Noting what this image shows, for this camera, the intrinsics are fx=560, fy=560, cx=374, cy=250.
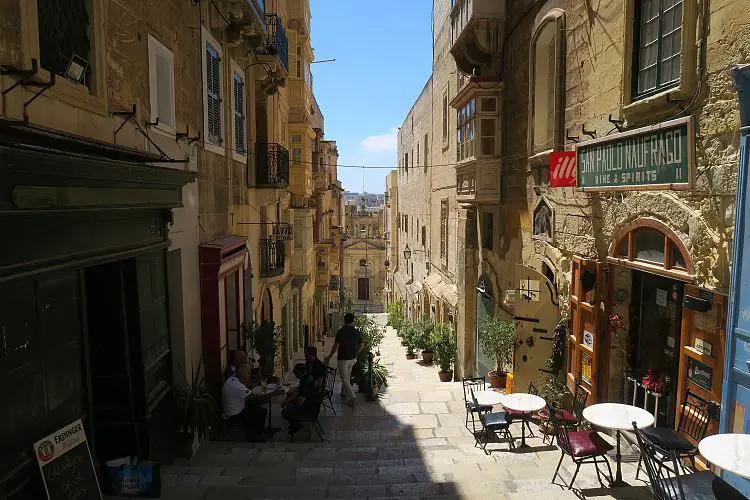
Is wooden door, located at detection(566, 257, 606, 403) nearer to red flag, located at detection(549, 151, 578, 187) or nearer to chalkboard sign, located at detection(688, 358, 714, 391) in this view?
red flag, located at detection(549, 151, 578, 187)

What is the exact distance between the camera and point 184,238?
8.07 m

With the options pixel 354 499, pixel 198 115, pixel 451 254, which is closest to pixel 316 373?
pixel 354 499

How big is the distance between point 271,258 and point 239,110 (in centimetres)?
415

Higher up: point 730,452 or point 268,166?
point 268,166

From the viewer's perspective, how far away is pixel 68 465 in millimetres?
4695

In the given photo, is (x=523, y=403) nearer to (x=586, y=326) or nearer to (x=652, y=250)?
(x=586, y=326)

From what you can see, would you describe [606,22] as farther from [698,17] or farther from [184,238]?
[184,238]

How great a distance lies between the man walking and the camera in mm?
10508

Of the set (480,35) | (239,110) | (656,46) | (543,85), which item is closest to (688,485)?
(656,46)

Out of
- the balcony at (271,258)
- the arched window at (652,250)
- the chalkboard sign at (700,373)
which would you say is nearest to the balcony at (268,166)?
the balcony at (271,258)

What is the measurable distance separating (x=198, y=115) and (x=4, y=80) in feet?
16.6

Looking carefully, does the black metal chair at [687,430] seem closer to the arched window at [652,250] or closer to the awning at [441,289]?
the arched window at [652,250]

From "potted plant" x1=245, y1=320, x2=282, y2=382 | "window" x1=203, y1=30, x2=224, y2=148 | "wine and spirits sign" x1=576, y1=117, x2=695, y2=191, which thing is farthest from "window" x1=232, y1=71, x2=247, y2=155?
"wine and spirits sign" x1=576, y1=117, x2=695, y2=191

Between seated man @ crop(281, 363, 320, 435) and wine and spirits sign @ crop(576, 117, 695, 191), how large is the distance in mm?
5191
